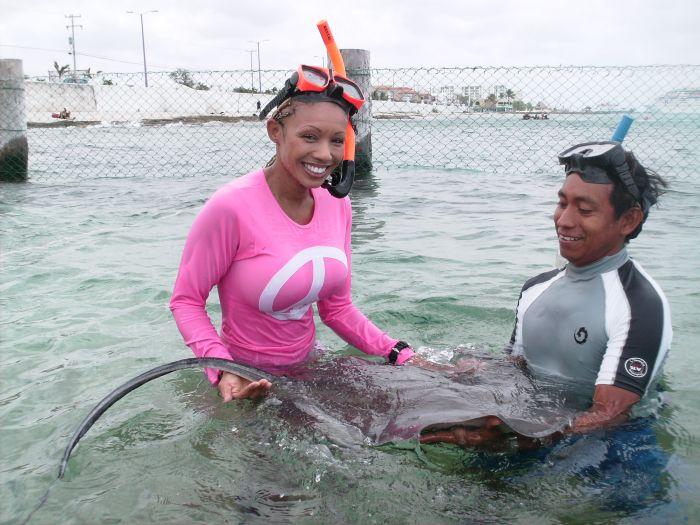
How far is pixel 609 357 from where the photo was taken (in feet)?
10.1

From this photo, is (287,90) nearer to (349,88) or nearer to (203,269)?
(349,88)

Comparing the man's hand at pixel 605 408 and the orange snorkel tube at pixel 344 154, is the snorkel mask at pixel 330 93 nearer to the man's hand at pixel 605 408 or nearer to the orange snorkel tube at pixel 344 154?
the orange snorkel tube at pixel 344 154

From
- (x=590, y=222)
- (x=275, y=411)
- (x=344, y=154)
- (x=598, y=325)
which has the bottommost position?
(x=275, y=411)

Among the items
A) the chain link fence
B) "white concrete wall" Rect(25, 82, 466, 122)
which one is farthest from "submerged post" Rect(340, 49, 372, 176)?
"white concrete wall" Rect(25, 82, 466, 122)

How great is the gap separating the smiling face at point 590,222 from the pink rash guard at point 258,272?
3.96ft

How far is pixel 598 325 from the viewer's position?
10.7 ft

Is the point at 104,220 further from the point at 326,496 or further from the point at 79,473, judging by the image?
the point at 326,496

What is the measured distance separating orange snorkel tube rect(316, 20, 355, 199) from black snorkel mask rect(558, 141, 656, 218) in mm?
1150

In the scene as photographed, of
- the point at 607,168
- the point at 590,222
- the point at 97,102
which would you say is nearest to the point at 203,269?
the point at 590,222

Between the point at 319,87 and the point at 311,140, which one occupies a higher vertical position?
the point at 319,87

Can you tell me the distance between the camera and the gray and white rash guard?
3.04 metres

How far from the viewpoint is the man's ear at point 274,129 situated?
10.8 ft

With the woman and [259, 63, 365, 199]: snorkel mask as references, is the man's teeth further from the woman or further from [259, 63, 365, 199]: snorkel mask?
[259, 63, 365, 199]: snorkel mask

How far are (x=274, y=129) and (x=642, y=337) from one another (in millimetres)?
2064
